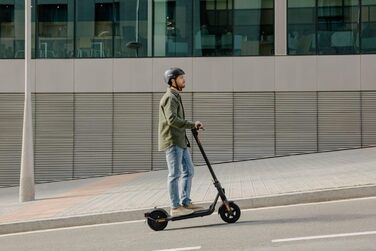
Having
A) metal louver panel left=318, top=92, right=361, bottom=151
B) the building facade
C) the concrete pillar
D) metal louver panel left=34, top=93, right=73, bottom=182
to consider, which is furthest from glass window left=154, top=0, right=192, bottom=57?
metal louver panel left=318, top=92, right=361, bottom=151

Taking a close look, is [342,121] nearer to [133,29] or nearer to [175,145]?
[133,29]

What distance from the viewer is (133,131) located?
1942cm

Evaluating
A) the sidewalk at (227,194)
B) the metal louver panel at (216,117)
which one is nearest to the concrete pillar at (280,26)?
the metal louver panel at (216,117)

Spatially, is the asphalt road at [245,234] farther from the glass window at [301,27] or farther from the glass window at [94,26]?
the glass window at [94,26]

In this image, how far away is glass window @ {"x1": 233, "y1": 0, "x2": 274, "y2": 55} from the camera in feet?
63.5

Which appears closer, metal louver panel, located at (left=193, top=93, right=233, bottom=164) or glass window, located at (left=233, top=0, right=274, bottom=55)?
metal louver panel, located at (left=193, top=93, right=233, bottom=164)

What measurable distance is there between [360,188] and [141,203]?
3645 mm

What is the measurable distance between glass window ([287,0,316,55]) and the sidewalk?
194 inches

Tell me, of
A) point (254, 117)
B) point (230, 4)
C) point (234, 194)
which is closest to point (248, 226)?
point (234, 194)

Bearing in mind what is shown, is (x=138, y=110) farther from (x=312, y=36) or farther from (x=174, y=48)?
(x=312, y=36)

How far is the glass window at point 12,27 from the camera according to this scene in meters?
19.9

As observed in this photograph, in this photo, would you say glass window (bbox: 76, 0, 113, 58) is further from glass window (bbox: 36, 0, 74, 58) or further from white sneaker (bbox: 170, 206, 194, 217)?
Answer: white sneaker (bbox: 170, 206, 194, 217)

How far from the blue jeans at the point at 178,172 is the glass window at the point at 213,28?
11803 mm

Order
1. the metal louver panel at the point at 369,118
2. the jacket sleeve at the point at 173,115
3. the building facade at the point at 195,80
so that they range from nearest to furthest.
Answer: the jacket sleeve at the point at 173,115
the metal louver panel at the point at 369,118
the building facade at the point at 195,80
